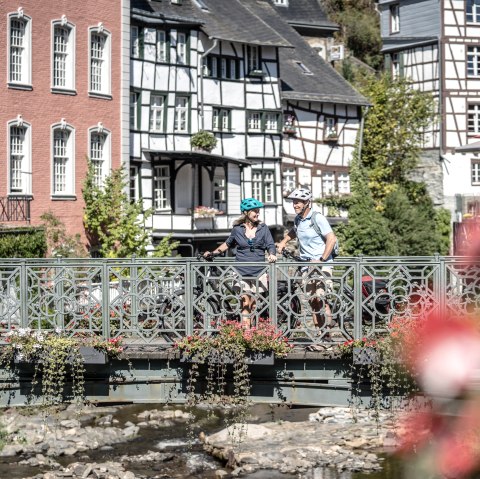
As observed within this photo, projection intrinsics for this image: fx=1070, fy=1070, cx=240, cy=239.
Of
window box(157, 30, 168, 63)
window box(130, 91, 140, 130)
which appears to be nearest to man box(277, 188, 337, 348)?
window box(130, 91, 140, 130)

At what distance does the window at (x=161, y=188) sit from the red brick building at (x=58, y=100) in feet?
14.1

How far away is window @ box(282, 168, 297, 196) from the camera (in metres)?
46.9

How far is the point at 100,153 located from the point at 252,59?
11.7 meters

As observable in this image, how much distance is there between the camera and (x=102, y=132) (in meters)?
34.8

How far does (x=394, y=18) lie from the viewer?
186 feet

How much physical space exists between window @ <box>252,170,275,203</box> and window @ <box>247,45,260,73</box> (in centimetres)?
427

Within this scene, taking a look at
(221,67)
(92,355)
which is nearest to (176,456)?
(92,355)

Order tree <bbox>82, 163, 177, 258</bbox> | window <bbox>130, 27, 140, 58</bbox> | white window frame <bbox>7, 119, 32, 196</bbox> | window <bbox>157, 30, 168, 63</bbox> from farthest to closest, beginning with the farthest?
window <bbox>157, 30, 168, 63</bbox>
window <bbox>130, 27, 140, 58</bbox>
tree <bbox>82, 163, 177, 258</bbox>
white window frame <bbox>7, 119, 32, 196</bbox>

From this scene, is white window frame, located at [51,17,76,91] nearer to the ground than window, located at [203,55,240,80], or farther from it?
nearer to the ground

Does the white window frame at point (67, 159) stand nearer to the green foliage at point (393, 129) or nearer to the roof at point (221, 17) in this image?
the roof at point (221, 17)

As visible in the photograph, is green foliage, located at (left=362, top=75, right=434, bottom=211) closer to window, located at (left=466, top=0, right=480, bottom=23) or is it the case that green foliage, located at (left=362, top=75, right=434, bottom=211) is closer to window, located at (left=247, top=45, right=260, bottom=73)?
window, located at (left=466, top=0, right=480, bottom=23)

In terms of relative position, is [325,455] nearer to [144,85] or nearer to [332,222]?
[144,85]

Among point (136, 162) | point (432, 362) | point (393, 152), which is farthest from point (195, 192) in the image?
point (432, 362)

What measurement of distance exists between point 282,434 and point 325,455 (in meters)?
1.26
